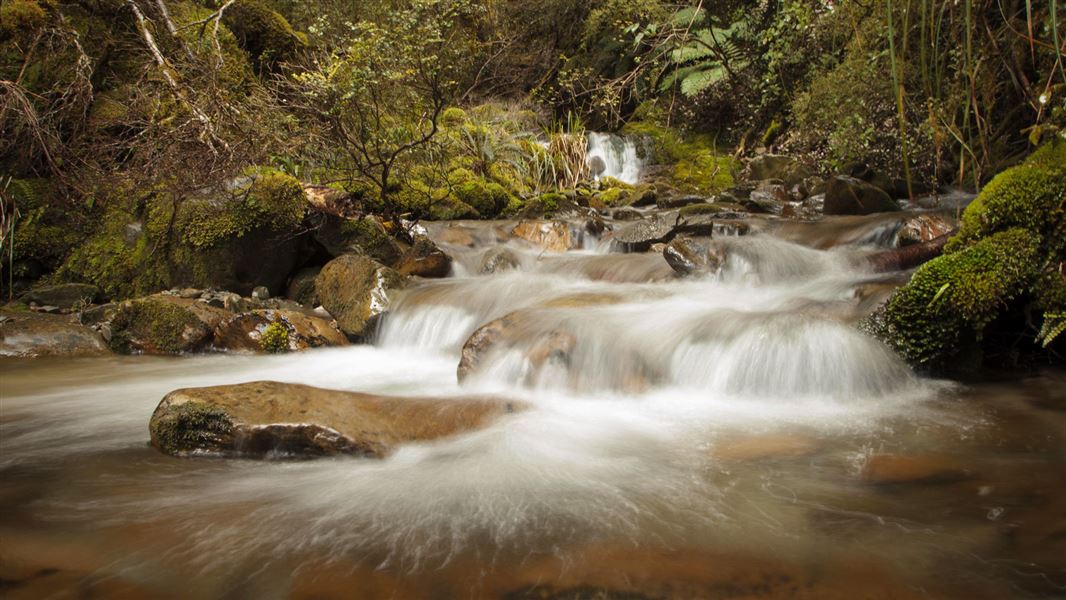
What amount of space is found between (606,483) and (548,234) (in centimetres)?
626

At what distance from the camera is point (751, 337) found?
4.18m

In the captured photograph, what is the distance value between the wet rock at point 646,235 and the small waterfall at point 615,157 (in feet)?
21.2

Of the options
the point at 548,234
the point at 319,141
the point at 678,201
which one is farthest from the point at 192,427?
the point at 678,201

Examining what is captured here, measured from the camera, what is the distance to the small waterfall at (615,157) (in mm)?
14367

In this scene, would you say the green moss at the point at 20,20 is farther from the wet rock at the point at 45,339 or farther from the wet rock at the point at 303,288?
the wet rock at the point at 303,288

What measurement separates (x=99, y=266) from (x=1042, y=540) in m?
8.18

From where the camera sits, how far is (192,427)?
2986 mm

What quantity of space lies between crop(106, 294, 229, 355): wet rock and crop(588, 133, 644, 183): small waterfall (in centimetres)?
1007

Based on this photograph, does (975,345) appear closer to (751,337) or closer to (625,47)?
(751,337)

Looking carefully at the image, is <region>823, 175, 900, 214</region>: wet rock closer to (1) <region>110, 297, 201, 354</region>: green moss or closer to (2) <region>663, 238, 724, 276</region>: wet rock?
(2) <region>663, 238, 724, 276</region>: wet rock

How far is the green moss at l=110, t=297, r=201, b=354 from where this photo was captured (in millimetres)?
5609

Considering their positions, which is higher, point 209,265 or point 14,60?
point 14,60

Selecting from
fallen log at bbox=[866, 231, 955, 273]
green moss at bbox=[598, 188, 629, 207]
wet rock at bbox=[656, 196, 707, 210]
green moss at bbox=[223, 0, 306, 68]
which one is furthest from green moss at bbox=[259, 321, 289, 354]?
green moss at bbox=[598, 188, 629, 207]

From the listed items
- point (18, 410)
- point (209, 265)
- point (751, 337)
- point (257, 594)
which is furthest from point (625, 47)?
point (257, 594)
